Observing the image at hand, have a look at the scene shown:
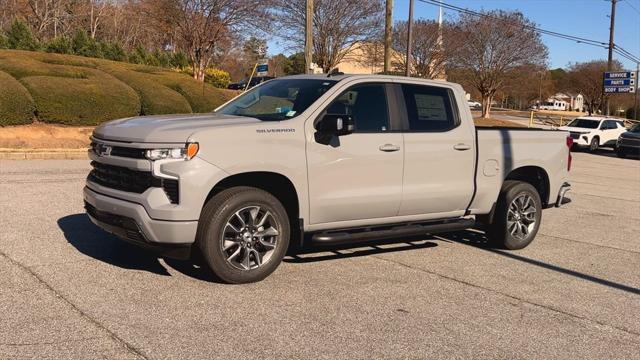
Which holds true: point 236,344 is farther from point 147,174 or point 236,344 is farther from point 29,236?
point 29,236

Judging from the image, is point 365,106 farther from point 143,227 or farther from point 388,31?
point 388,31

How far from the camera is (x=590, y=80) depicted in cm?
7288

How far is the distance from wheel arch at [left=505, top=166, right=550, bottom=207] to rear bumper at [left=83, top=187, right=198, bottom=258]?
4280 mm

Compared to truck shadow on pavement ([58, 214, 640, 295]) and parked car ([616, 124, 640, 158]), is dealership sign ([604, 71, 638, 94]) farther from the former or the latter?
truck shadow on pavement ([58, 214, 640, 295])

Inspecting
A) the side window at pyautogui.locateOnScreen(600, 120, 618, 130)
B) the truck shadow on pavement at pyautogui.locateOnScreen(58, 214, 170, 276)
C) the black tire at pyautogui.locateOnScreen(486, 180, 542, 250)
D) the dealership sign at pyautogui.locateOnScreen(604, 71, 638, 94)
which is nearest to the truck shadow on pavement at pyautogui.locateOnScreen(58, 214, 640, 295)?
the truck shadow on pavement at pyautogui.locateOnScreen(58, 214, 170, 276)

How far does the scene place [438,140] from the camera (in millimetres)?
6574

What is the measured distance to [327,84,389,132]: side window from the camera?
605 cm

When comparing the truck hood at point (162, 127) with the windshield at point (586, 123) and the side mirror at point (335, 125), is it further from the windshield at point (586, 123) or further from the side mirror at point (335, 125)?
the windshield at point (586, 123)

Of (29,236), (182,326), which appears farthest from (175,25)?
(182,326)

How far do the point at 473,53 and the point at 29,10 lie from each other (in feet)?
110

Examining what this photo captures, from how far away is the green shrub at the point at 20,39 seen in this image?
1102 inches

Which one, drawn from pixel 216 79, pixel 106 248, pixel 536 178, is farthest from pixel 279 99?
pixel 216 79

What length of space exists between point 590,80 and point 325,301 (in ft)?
249

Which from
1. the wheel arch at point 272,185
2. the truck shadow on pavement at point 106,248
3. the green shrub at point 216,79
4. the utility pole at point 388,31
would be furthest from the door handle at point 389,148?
the green shrub at point 216,79
